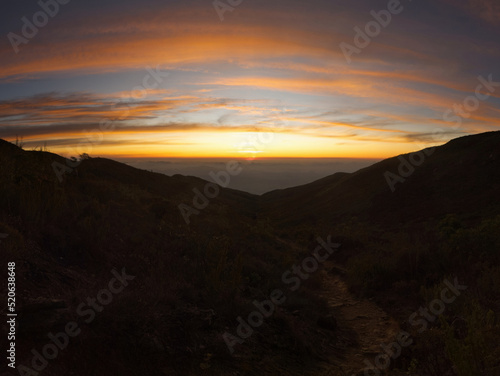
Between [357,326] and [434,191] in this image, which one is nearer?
[357,326]

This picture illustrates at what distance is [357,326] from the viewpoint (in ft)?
29.1

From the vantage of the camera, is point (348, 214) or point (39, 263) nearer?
point (39, 263)

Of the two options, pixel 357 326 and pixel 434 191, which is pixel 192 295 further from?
pixel 434 191

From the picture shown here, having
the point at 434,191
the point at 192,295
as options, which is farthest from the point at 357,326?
the point at 434,191

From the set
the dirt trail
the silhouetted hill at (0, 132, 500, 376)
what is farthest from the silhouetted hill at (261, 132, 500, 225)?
the dirt trail

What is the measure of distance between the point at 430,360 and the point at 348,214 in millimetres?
36175

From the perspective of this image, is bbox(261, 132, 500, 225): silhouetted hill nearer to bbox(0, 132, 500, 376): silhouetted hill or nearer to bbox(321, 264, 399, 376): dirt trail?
bbox(0, 132, 500, 376): silhouetted hill

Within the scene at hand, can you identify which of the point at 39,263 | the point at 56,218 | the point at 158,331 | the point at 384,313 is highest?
the point at 56,218

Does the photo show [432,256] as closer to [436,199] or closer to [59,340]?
[59,340]

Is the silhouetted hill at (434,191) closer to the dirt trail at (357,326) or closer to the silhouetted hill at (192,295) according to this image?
the silhouetted hill at (192,295)

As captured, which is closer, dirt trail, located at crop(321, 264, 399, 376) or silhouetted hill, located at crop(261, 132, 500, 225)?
dirt trail, located at crop(321, 264, 399, 376)

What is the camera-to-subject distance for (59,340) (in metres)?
4.21

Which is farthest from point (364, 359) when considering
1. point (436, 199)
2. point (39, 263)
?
point (436, 199)

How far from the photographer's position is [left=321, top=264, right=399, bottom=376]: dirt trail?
6.31 meters
